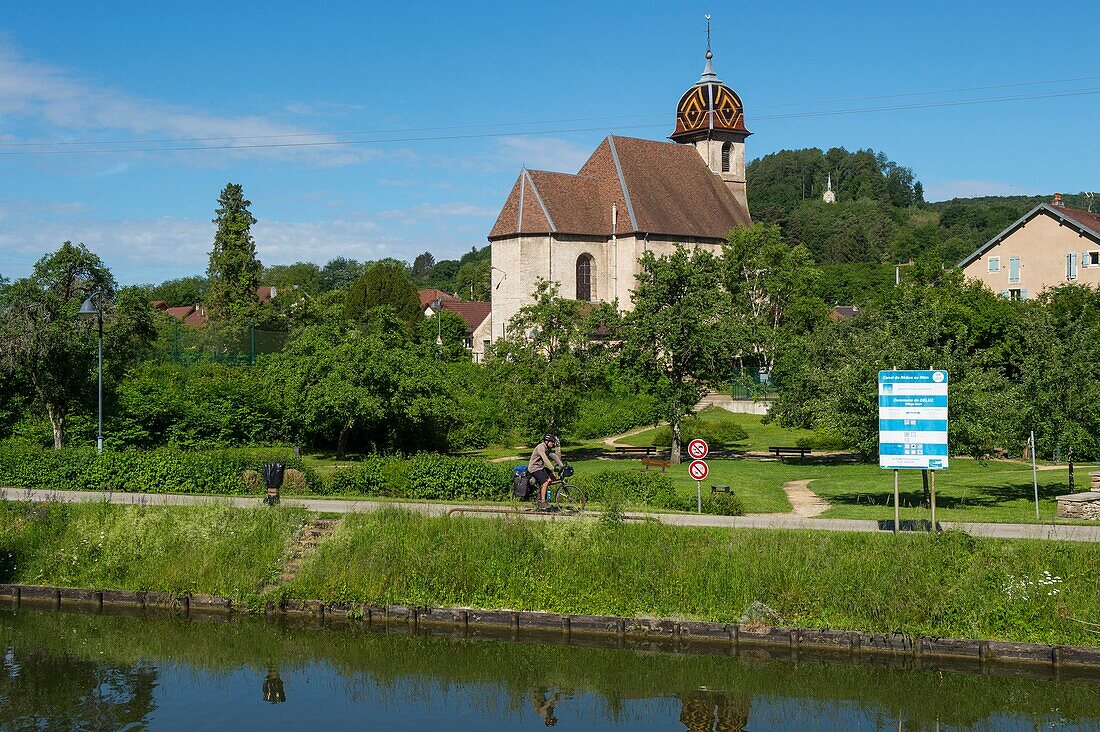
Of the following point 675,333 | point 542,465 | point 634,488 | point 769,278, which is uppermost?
point 769,278

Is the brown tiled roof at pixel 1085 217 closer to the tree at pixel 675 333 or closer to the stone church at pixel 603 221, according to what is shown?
the stone church at pixel 603 221

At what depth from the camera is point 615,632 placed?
61.7 ft

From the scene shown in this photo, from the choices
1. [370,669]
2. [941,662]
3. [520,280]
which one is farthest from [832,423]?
[520,280]

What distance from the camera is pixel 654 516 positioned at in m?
21.8

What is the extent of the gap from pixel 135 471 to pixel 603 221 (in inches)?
1814

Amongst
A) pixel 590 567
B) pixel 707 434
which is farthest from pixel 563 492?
pixel 707 434

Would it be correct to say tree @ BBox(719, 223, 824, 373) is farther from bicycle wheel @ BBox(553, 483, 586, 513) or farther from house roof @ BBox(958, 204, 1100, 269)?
bicycle wheel @ BBox(553, 483, 586, 513)

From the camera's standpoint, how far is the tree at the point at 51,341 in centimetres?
3356

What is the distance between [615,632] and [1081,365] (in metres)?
14.2

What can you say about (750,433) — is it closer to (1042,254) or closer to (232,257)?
(1042,254)

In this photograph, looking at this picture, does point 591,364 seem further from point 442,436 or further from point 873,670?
point 873,670

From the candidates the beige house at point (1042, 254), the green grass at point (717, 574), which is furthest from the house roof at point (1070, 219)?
the green grass at point (717, 574)

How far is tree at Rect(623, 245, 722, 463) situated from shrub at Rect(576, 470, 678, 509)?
46.5 ft

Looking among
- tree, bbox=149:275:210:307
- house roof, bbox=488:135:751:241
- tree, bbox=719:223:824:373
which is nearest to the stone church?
house roof, bbox=488:135:751:241
